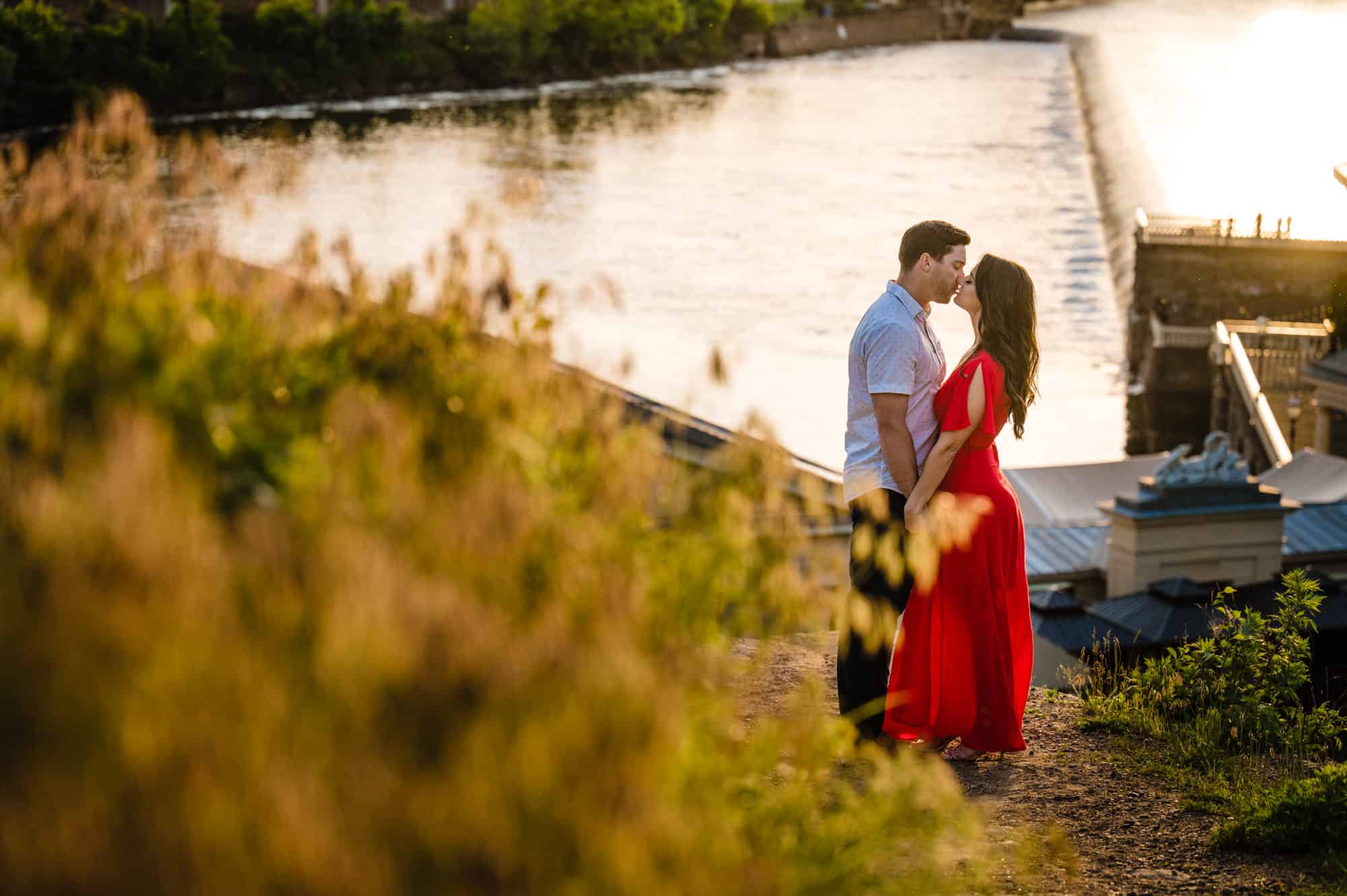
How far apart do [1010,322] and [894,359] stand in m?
0.32

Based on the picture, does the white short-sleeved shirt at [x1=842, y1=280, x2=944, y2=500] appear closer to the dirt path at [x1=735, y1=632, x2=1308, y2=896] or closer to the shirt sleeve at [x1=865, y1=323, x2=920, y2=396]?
the shirt sleeve at [x1=865, y1=323, x2=920, y2=396]

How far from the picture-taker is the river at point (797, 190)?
5331 cm

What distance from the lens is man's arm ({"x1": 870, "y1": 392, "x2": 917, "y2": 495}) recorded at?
437cm

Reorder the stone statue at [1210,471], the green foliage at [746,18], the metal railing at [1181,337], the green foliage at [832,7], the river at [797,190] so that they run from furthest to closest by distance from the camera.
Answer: the green foliage at [832,7]
the green foliage at [746,18]
the river at [797,190]
the metal railing at [1181,337]
the stone statue at [1210,471]

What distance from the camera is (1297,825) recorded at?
418 cm

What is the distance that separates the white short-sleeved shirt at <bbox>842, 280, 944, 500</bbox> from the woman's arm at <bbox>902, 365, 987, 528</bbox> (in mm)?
74

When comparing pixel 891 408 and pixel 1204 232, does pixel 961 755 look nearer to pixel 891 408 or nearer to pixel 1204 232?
pixel 891 408

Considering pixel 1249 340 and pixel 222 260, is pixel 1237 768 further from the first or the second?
pixel 1249 340

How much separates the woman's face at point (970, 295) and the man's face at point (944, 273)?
0.26 feet

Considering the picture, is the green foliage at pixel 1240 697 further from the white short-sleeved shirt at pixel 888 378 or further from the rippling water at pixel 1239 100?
the rippling water at pixel 1239 100

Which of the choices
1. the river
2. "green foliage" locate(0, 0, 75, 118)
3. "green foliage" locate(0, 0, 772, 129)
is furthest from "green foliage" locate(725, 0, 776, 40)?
"green foliage" locate(0, 0, 75, 118)

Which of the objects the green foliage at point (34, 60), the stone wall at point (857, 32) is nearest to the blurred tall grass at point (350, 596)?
the green foliage at point (34, 60)

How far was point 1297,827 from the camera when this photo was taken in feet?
13.7

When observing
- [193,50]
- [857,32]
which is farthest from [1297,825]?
[857,32]
